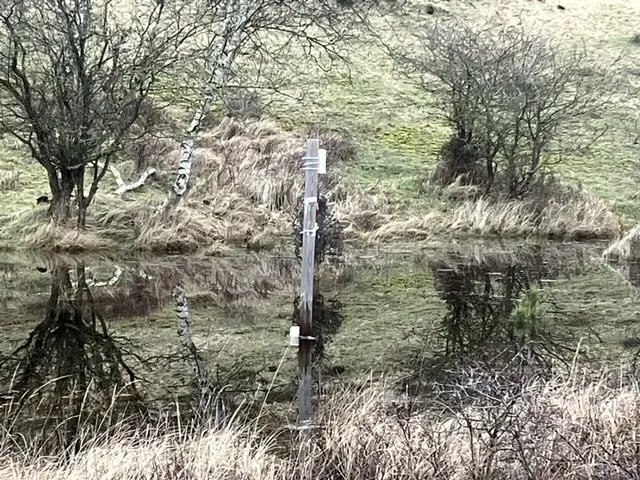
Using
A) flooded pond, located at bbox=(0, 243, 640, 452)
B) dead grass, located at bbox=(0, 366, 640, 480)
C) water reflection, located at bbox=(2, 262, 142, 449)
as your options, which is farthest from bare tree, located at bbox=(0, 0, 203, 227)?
dead grass, located at bbox=(0, 366, 640, 480)

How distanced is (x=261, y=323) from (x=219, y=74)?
6270mm

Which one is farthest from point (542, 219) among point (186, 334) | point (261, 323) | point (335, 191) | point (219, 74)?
point (186, 334)

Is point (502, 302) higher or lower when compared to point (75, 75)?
lower

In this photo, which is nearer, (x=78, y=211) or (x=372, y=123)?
(x=78, y=211)

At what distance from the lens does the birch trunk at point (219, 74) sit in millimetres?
12148

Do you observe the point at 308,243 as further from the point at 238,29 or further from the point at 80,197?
the point at 80,197

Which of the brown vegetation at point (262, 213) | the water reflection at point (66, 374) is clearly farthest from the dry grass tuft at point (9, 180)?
the water reflection at point (66, 374)

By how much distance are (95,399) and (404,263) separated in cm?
724

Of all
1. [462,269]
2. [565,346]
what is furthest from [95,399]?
[462,269]

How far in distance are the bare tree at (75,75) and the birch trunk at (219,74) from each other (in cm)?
56

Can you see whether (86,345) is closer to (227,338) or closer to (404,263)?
(227,338)

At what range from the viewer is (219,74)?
12.5 meters

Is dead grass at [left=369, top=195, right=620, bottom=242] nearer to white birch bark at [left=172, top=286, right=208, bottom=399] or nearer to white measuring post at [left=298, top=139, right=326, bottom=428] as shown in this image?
white birch bark at [left=172, top=286, right=208, bottom=399]

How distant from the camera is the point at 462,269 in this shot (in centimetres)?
1096
